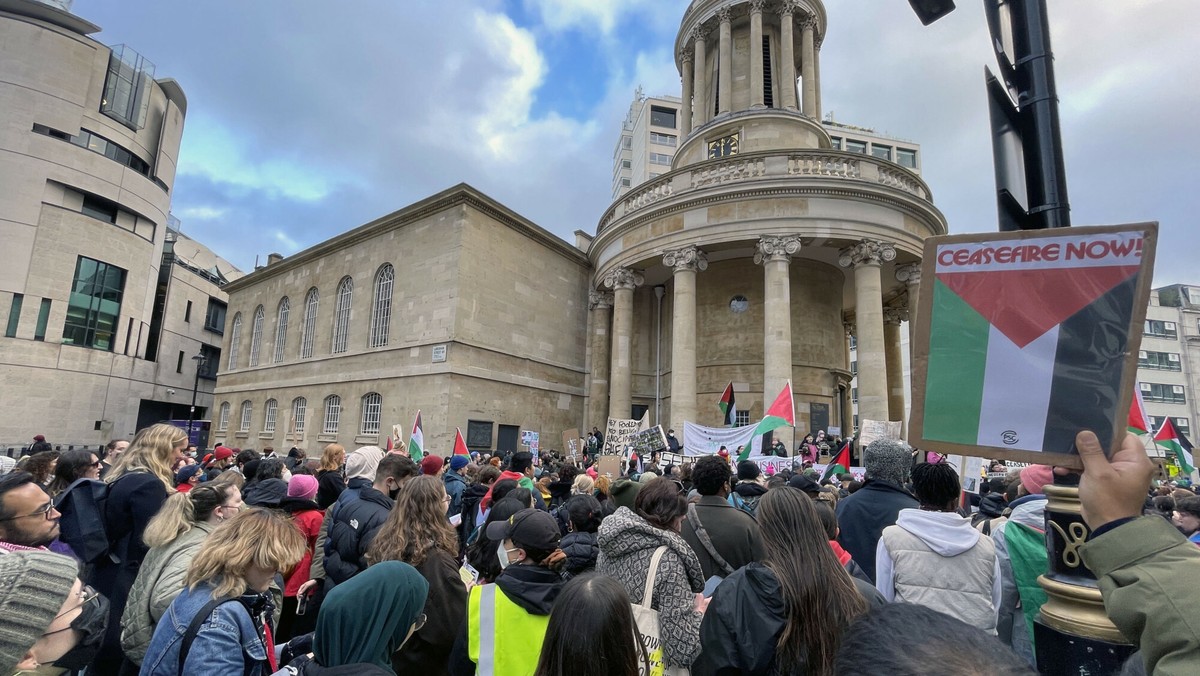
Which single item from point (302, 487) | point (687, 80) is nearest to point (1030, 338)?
point (302, 487)

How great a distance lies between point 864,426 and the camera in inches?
624

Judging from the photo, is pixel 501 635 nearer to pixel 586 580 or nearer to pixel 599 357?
pixel 586 580

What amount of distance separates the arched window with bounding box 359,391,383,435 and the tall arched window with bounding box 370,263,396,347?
2.31 metres

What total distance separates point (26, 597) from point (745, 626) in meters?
2.69

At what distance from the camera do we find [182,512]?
10.6 feet

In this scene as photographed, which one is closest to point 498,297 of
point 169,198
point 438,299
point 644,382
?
point 438,299

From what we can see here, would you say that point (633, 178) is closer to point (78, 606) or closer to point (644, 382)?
point (644, 382)

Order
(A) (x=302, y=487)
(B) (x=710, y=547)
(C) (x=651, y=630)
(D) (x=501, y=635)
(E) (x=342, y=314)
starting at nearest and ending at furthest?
(D) (x=501, y=635), (C) (x=651, y=630), (B) (x=710, y=547), (A) (x=302, y=487), (E) (x=342, y=314)

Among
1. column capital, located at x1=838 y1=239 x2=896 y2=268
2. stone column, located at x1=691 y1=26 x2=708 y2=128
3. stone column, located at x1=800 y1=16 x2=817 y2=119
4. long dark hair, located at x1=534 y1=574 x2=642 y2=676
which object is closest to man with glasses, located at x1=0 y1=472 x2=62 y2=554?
long dark hair, located at x1=534 y1=574 x2=642 y2=676

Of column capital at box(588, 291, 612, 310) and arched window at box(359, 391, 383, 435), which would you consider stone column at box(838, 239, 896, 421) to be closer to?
column capital at box(588, 291, 612, 310)

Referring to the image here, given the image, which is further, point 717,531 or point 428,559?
point 717,531

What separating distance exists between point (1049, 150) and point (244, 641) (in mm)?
4062

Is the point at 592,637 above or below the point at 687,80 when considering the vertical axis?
below

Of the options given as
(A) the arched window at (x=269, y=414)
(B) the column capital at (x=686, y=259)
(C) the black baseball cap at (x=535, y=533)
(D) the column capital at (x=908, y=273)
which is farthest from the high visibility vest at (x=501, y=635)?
(A) the arched window at (x=269, y=414)
